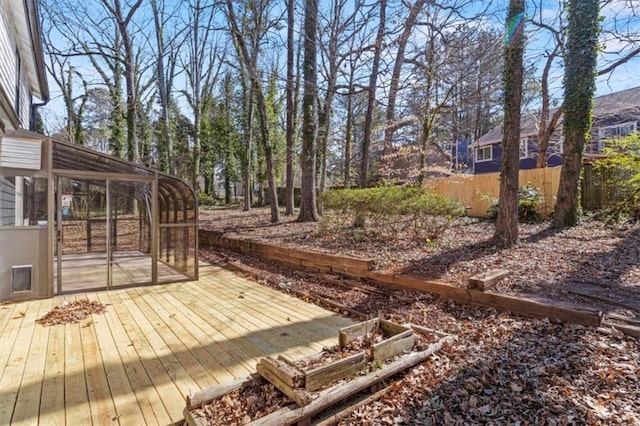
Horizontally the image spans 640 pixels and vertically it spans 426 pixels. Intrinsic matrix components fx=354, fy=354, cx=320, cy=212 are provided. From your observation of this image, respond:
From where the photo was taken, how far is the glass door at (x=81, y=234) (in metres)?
5.24

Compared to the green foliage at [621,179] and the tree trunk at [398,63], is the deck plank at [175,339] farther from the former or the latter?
the green foliage at [621,179]

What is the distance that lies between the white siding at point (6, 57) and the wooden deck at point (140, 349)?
3170 millimetres

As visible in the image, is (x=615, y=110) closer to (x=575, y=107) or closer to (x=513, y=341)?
(x=575, y=107)

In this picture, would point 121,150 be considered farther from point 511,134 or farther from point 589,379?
point 589,379

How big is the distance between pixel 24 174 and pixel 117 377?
3543 mm

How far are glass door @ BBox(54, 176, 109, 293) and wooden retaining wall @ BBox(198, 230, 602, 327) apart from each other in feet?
9.95

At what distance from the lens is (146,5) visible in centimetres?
1338

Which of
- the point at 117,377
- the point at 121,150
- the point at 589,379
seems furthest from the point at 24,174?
the point at 121,150

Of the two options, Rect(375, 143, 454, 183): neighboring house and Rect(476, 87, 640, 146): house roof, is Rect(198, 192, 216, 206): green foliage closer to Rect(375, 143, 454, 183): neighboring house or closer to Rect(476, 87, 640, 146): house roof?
Rect(375, 143, 454, 183): neighboring house

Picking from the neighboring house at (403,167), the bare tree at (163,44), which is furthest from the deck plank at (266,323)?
the bare tree at (163,44)

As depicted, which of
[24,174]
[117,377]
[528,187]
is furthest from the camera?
[528,187]

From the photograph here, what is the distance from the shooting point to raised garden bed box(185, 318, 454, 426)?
223 cm

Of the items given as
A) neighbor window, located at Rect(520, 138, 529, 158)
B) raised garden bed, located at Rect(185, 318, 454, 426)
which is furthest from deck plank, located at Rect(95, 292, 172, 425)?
neighbor window, located at Rect(520, 138, 529, 158)

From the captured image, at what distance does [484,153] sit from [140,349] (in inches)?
883
